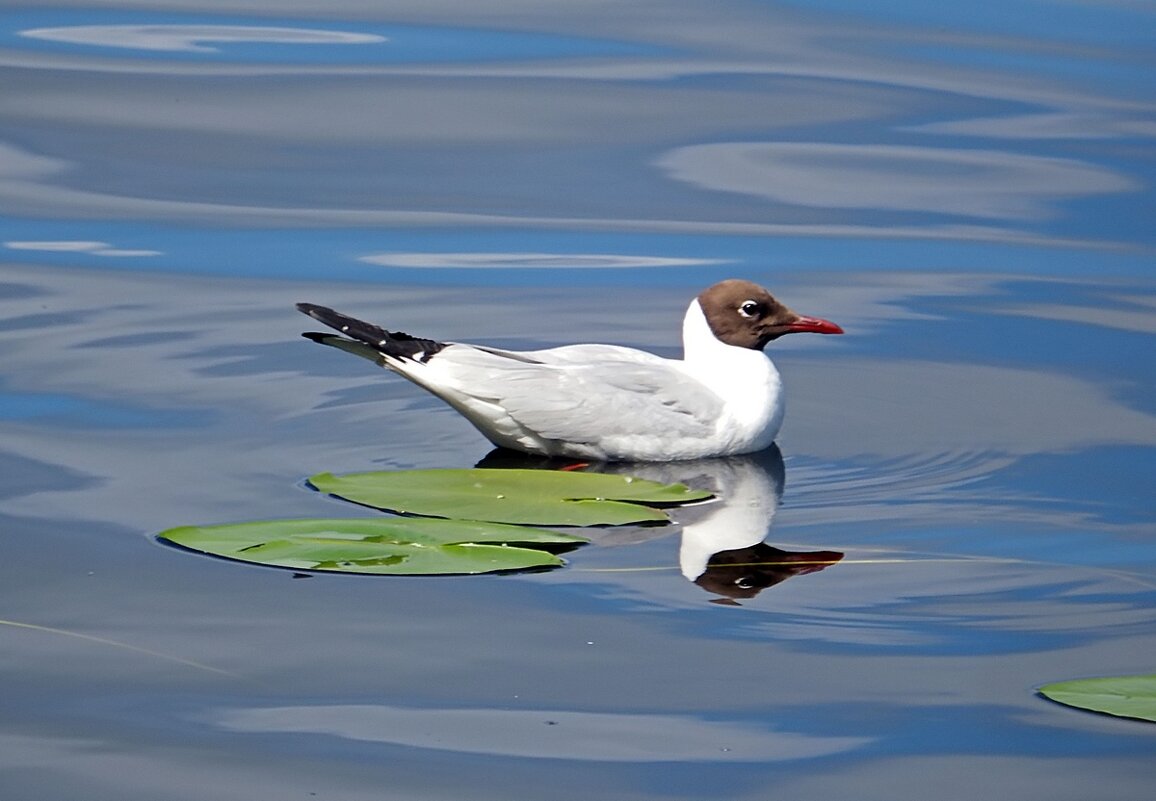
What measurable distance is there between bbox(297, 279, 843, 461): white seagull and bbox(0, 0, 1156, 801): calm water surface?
0.62 feet

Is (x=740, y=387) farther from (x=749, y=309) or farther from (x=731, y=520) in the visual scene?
(x=731, y=520)

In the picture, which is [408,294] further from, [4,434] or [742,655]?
[742,655]

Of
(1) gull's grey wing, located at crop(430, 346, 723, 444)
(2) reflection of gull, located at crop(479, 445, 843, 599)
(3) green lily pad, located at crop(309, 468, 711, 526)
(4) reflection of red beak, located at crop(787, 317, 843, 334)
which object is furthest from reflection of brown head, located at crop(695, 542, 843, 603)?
(4) reflection of red beak, located at crop(787, 317, 843, 334)

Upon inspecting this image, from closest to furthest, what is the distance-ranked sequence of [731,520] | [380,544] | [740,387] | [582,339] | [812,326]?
[380,544]
[731,520]
[740,387]
[812,326]
[582,339]

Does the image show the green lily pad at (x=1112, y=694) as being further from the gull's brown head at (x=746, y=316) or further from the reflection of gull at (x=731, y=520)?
the gull's brown head at (x=746, y=316)

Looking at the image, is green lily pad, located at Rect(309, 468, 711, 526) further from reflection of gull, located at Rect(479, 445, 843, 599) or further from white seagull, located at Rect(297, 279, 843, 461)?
white seagull, located at Rect(297, 279, 843, 461)

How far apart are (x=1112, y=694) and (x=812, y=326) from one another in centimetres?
374

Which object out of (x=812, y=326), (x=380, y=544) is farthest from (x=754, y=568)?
(x=812, y=326)

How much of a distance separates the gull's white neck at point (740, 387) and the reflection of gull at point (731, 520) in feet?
0.38

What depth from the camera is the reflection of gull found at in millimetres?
7805

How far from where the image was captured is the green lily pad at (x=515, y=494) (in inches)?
321

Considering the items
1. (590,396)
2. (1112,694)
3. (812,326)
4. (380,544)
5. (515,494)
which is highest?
(812,326)

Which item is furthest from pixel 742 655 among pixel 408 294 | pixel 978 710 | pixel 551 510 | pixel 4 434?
pixel 408 294

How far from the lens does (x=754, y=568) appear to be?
7887 mm
